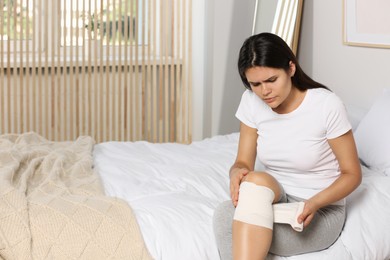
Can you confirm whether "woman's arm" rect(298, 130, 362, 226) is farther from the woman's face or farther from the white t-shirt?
the woman's face

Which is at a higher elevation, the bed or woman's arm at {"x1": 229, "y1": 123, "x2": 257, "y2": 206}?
woman's arm at {"x1": 229, "y1": 123, "x2": 257, "y2": 206}

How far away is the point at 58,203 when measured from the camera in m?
2.33

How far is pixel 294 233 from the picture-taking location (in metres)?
2.13

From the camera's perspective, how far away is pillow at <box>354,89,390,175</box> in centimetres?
277

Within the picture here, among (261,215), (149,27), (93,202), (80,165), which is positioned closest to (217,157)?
(80,165)

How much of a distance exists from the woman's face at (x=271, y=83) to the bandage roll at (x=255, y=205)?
29cm

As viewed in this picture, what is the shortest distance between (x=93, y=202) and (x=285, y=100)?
71 cm

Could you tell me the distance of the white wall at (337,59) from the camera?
3.40m

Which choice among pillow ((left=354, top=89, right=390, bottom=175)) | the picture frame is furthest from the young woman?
the picture frame

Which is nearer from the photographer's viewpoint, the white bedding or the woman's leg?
the woman's leg

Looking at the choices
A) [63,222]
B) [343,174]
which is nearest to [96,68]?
[63,222]

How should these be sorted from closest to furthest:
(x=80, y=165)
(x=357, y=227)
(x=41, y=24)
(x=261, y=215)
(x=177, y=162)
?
(x=261, y=215) → (x=357, y=227) → (x=80, y=165) → (x=177, y=162) → (x=41, y=24)

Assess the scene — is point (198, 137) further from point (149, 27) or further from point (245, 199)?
point (245, 199)

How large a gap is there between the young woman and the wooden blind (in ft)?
8.58
